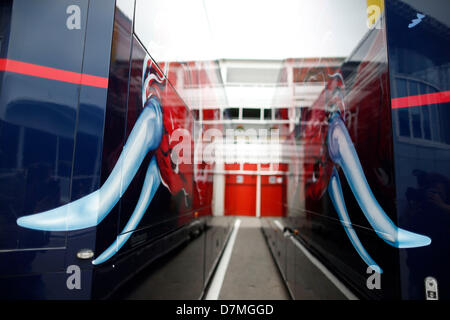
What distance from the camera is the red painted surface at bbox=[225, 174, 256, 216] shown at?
7723mm

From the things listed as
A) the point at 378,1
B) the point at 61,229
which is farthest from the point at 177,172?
the point at 378,1

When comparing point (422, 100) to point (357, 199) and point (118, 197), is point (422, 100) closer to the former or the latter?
point (357, 199)

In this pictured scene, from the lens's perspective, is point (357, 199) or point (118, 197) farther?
point (357, 199)

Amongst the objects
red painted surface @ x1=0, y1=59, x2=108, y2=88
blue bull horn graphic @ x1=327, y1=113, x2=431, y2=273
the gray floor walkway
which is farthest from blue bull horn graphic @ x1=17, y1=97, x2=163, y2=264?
the gray floor walkway

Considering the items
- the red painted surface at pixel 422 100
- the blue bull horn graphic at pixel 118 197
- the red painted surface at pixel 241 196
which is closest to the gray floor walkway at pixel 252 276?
the red painted surface at pixel 241 196

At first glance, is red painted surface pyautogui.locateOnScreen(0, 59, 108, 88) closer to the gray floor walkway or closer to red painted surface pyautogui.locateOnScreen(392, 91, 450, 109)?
red painted surface pyautogui.locateOnScreen(392, 91, 450, 109)

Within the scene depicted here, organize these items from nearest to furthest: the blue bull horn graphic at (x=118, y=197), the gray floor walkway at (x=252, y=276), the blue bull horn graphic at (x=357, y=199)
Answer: the blue bull horn graphic at (x=118, y=197) → the blue bull horn graphic at (x=357, y=199) → the gray floor walkway at (x=252, y=276)

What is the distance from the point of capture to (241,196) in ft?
25.8

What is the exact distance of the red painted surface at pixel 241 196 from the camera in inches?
304

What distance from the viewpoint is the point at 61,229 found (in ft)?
3.09

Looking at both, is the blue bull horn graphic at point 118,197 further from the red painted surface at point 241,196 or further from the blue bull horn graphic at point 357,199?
the red painted surface at point 241,196

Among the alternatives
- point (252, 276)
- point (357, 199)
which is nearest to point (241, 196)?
point (252, 276)

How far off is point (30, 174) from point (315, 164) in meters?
2.11

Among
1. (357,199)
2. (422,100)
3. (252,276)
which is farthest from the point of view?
(252,276)
